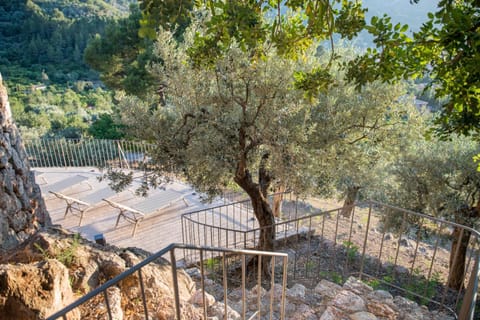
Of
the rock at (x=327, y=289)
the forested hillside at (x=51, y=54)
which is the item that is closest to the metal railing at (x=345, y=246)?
the rock at (x=327, y=289)

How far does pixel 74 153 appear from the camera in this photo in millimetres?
10945

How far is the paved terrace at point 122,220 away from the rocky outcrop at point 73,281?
2.94m

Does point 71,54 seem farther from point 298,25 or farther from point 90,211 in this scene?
point 298,25

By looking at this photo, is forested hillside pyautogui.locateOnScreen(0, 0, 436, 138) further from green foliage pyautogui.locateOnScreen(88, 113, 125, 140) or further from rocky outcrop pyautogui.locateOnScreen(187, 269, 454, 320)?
rocky outcrop pyautogui.locateOnScreen(187, 269, 454, 320)

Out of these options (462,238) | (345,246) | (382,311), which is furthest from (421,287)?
(382,311)

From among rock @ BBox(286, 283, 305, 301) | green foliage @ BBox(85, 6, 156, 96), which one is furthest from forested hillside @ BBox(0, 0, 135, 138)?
rock @ BBox(286, 283, 305, 301)

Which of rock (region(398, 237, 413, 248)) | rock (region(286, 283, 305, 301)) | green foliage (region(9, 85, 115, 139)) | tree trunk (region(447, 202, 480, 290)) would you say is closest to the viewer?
rock (region(286, 283, 305, 301))

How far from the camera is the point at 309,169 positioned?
15.5 ft

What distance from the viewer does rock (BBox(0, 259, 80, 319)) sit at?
2.17m

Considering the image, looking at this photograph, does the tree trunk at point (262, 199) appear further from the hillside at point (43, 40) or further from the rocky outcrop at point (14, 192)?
the hillside at point (43, 40)

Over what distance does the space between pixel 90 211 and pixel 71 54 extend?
1544 inches

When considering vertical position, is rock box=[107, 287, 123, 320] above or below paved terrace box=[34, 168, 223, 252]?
above

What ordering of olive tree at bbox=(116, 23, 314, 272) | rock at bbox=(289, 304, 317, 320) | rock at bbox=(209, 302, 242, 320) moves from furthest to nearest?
olive tree at bbox=(116, 23, 314, 272), rock at bbox=(289, 304, 317, 320), rock at bbox=(209, 302, 242, 320)

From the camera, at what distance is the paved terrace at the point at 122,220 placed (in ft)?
22.0
